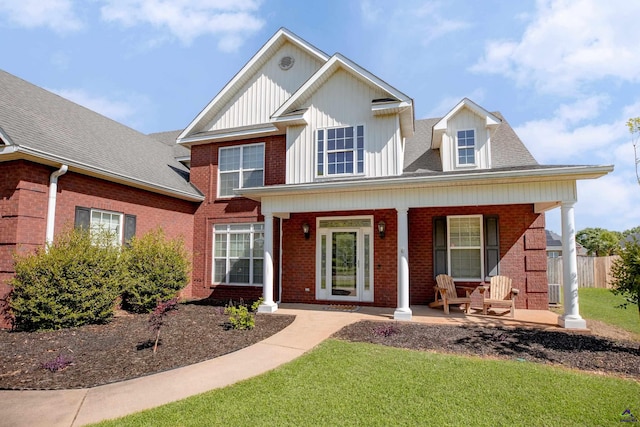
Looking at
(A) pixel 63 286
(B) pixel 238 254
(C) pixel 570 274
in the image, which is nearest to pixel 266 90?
(B) pixel 238 254

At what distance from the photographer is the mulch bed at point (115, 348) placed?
16.8ft

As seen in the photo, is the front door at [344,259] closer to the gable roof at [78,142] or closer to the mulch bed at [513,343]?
the mulch bed at [513,343]

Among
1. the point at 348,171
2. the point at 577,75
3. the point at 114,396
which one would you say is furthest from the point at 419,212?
the point at 114,396

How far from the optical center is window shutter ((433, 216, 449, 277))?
10844mm

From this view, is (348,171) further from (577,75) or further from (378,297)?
(577,75)

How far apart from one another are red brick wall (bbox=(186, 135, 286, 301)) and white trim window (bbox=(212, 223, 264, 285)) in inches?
7.5

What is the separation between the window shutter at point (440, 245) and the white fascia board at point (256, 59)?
6.73m

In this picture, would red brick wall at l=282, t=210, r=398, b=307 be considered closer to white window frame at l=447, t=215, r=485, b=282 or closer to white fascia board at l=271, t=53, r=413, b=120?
white window frame at l=447, t=215, r=485, b=282

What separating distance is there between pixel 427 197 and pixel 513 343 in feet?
11.7

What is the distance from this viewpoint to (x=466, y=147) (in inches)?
443

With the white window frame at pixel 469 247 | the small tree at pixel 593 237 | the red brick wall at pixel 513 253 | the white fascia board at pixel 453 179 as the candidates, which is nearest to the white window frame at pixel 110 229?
the white fascia board at pixel 453 179

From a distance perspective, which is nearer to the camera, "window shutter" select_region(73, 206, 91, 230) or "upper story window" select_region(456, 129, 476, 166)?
"window shutter" select_region(73, 206, 91, 230)

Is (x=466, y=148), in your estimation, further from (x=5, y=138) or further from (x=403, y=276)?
(x=5, y=138)

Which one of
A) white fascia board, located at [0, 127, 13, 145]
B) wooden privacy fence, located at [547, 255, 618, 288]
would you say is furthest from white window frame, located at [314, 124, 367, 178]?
wooden privacy fence, located at [547, 255, 618, 288]
